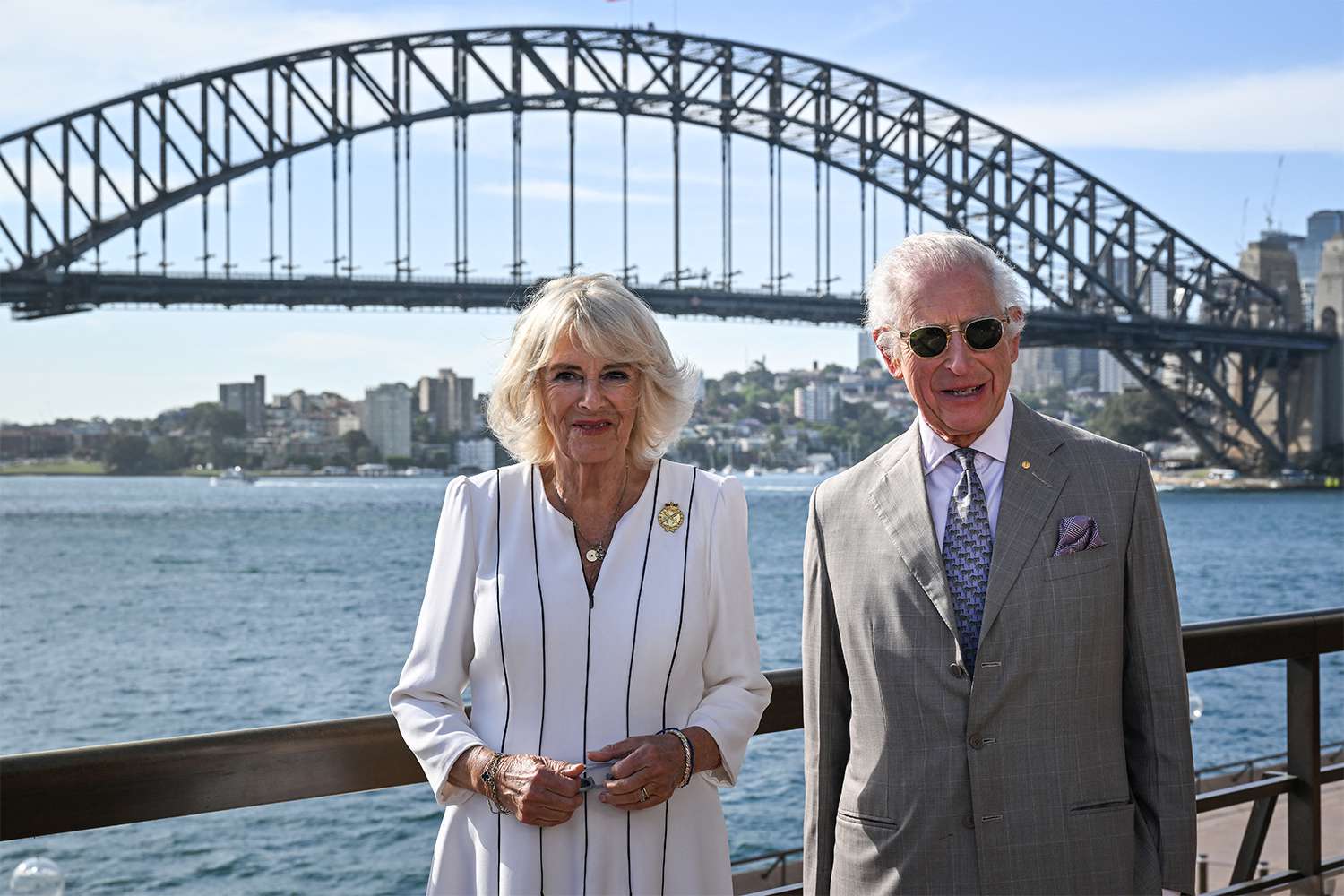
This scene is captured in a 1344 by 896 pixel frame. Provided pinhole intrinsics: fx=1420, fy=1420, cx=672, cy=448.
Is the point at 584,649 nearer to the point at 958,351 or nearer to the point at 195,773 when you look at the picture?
the point at 195,773

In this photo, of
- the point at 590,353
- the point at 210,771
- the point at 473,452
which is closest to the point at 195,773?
the point at 210,771

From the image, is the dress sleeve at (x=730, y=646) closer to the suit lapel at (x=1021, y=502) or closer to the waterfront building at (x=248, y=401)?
the suit lapel at (x=1021, y=502)

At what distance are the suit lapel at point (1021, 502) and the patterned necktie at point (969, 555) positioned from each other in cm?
3

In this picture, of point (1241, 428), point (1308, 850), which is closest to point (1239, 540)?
point (1241, 428)

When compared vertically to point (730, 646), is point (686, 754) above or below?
below

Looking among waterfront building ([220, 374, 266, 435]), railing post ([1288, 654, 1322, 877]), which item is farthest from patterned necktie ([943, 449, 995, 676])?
waterfront building ([220, 374, 266, 435])

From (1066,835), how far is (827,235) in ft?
126

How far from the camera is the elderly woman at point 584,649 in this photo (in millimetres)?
1925

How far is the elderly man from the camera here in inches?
70.6

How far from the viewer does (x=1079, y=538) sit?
1806 millimetres

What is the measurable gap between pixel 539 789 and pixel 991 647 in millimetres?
616

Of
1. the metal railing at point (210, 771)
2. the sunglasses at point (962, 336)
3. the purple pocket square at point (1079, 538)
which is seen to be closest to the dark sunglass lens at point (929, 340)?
the sunglasses at point (962, 336)

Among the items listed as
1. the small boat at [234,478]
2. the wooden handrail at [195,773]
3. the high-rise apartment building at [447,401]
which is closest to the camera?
the wooden handrail at [195,773]

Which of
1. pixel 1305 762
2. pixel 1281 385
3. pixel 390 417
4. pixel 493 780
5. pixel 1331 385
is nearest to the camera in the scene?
pixel 493 780
